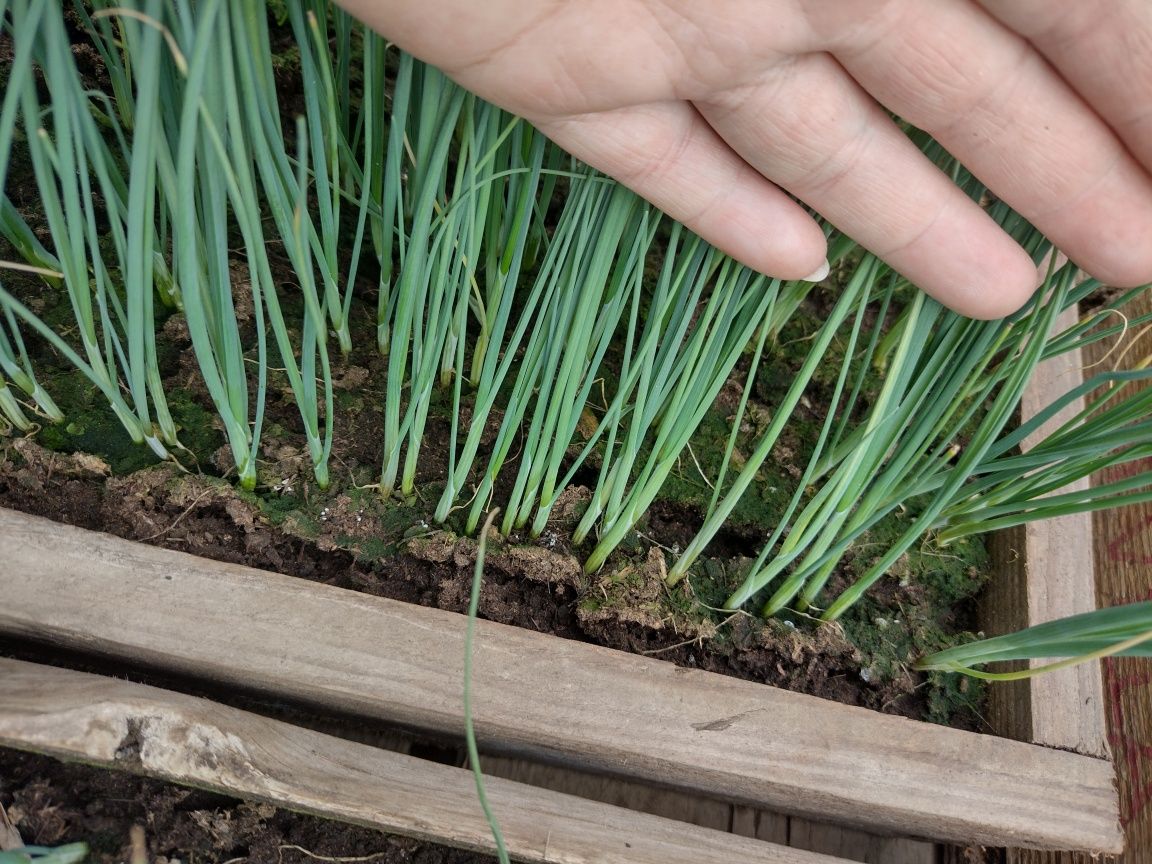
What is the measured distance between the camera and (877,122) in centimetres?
67

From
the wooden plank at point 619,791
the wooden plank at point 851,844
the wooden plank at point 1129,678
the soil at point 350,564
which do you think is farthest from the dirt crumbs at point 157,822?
the wooden plank at point 1129,678

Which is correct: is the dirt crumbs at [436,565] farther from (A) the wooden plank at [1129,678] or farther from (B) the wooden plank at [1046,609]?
(A) the wooden plank at [1129,678]

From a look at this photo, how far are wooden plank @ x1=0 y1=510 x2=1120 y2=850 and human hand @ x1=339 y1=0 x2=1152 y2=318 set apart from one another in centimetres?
36

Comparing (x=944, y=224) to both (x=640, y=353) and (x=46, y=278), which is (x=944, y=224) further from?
(x=46, y=278)

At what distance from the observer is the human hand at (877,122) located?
59cm

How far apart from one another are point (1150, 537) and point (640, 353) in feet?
2.06

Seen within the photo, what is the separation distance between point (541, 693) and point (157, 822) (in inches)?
12.2

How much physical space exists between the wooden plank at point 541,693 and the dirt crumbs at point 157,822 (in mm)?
91

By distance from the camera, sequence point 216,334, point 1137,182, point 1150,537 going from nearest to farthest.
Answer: point 216,334, point 1137,182, point 1150,537

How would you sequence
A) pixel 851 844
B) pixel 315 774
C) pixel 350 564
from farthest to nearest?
pixel 851 844, pixel 350 564, pixel 315 774

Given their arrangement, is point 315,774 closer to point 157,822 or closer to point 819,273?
point 157,822

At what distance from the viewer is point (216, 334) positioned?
0.56 m

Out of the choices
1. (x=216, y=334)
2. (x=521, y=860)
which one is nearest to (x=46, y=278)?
(x=216, y=334)

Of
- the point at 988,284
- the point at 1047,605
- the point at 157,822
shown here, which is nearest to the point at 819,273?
the point at 988,284
